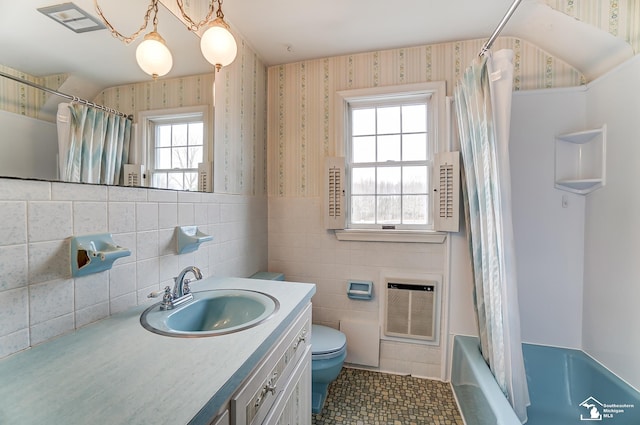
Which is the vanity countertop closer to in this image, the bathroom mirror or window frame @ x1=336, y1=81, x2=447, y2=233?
the bathroom mirror

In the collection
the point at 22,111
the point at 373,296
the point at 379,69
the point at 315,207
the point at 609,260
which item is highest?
the point at 379,69

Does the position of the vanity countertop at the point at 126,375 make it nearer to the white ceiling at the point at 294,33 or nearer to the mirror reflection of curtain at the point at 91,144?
the mirror reflection of curtain at the point at 91,144

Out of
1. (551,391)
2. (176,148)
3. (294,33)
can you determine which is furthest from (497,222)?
(294,33)

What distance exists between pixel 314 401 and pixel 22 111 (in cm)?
192

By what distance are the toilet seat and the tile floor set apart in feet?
1.17

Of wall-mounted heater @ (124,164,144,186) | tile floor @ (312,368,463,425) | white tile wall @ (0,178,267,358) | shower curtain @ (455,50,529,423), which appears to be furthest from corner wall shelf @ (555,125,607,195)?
wall-mounted heater @ (124,164,144,186)

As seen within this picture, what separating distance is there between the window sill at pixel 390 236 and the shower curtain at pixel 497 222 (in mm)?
415

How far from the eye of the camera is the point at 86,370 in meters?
0.65

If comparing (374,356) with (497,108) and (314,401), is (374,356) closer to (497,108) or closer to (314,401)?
(314,401)

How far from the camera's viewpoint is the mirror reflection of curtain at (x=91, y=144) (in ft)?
2.82

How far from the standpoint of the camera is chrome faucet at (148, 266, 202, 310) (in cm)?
105

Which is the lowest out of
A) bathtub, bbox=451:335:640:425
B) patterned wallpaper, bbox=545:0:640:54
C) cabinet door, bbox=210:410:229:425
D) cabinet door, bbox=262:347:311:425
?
bathtub, bbox=451:335:640:425

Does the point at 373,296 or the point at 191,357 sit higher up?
the point at 191,357

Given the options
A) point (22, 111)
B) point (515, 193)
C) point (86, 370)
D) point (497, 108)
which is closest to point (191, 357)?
point (86, 370)
